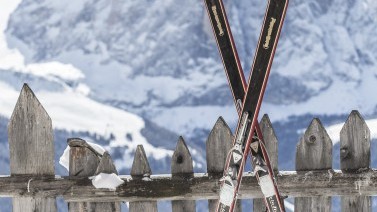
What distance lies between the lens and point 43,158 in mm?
3975

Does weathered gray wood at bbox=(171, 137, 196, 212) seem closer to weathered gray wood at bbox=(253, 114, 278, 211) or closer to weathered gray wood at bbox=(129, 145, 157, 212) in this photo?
weathered gray wood at bbox=(129, 145, 157, 212)

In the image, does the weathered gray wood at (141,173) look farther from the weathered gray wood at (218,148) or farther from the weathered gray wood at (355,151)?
the weathered gray wood at (355,151)

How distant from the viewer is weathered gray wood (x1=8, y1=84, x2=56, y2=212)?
13.0ft

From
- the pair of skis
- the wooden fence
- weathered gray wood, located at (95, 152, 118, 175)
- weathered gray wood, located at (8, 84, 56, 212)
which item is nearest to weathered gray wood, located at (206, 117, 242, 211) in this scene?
the wooden fence

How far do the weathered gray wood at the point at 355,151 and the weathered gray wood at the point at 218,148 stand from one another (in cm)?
50

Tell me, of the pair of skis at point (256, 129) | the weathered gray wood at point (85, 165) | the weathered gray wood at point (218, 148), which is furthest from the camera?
the weathered gray wood at point (85, 165)

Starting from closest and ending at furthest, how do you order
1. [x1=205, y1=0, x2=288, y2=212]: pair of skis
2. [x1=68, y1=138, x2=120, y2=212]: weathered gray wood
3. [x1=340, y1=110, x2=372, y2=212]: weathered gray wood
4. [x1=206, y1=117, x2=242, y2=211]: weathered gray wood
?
[x1=205, y1=0, x2=288, y2=212]: pair of skis → [x1=340, y1=110, x2=372, y2=212]: weathered gray wood → [x1=206, y1=117, x2=242, y2=211]: weathered gray wood → [x1=68, y1=138, x2=120, y2=212]: weathered gray wood

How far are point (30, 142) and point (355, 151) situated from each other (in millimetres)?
1533

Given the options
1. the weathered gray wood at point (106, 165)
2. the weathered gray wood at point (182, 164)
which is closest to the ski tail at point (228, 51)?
the weathered gray wood at point (182, 164)

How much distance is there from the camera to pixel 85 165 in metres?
3.92

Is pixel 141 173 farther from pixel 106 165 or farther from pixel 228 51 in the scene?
pixel 228 51

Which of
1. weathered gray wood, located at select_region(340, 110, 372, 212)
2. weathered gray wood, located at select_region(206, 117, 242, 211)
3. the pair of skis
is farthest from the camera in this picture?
weathered gray wood, located at select_region(206, 117, 242, 211)

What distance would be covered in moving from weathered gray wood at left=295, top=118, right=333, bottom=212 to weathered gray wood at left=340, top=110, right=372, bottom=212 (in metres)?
0.07

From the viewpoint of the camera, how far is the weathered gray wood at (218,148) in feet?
12.4
